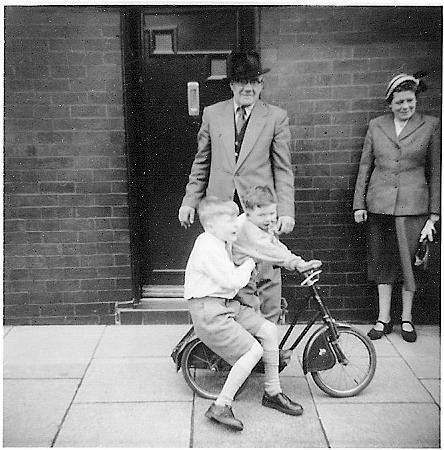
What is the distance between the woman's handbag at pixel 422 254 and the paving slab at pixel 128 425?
83.4 inches

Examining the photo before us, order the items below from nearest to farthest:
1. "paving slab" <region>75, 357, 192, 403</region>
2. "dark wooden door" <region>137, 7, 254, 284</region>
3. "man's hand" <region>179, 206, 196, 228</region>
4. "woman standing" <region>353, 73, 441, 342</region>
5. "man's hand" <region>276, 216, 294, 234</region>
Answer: "paving slab" <region>75, 357, 192, 403</region> → "man's hand" <region>276, 216, 294, 234</region> → "man's hand" <region>179, 206, 196, 228</region> → "woman standing" <region>353, 73, 441, 342</region> → "dark wooden door" <region>137, 7, 254, 284</region>

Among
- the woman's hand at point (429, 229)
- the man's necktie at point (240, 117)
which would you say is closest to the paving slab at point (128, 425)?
the man's necktie at point (240, 117)

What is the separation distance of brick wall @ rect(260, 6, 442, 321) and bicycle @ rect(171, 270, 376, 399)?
1.09m

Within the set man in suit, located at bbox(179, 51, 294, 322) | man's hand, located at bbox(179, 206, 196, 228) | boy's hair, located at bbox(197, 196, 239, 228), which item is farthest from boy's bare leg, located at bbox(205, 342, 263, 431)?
man's hand, located at bbox(179, 206, 196, 228)

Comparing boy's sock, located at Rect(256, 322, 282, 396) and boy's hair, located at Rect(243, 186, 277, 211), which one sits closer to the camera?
boy's sock, located at Rect(256, 322, 282, 396)

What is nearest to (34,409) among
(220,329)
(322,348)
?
(220,329)

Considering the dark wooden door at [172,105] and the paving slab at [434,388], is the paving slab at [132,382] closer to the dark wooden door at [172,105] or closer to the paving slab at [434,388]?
the dark wooden door at [172,105]

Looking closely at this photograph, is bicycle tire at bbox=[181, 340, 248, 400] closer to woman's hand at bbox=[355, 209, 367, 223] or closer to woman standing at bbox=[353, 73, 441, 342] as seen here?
woman standing at bbox=[353, 73, 441, 342]

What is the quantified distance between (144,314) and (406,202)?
7.74ft

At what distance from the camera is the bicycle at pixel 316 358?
3.70m

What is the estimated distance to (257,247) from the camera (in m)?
3.66

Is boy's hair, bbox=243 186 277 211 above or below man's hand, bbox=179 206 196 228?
above

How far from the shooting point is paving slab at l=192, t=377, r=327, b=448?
3.37 meters

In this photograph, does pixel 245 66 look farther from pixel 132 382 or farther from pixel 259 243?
pixel 132 382
